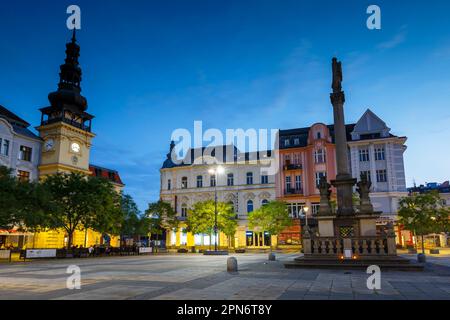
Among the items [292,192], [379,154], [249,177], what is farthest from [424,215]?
[249,177]

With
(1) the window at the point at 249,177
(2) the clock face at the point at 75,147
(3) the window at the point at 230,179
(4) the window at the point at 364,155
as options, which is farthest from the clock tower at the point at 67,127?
(4) the window at the point at 364,155

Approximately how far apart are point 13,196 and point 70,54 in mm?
32265

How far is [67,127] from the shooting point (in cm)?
5253

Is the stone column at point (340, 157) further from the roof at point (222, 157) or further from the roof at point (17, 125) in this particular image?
the roof at point (17, 125)

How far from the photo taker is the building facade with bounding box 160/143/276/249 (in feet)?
201

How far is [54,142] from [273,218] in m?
32.5

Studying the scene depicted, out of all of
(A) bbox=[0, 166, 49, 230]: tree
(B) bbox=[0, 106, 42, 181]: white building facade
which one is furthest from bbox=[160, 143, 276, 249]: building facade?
(A) bbox=[0, 166, 49, 230]: tree

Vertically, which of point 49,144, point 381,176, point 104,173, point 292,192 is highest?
point 49,144

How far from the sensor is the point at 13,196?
31.0 m

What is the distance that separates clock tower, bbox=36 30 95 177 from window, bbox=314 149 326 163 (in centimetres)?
3558

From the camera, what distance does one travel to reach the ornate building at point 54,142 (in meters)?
47.1

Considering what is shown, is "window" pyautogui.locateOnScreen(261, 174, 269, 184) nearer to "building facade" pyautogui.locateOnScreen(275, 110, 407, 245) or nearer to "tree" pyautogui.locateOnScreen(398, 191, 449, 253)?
"building facade" pyautogui.locateOnScreen(275, 110, 407, 245)

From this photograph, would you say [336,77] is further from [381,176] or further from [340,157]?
[381,176]
